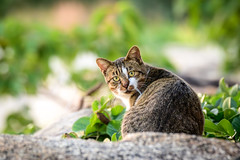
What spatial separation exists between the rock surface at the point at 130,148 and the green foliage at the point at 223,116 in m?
0.27

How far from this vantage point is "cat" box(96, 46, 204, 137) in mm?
1567

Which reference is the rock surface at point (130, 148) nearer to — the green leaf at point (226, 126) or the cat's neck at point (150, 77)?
the green leaf at point (226, 126)

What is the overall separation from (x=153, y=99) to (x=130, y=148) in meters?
0.36

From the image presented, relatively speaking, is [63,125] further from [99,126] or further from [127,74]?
[127,74]

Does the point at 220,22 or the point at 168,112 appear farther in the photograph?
the point at 220,22

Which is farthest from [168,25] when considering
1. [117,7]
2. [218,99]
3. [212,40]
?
[218,99]

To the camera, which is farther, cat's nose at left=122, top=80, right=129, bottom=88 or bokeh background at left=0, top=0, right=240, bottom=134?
bokeh background at left=0, top=0, right=240, bottom=134

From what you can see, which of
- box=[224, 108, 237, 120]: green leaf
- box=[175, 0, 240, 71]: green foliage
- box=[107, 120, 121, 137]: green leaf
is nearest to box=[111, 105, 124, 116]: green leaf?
box=[107, 120, 121, 137]: green leaf

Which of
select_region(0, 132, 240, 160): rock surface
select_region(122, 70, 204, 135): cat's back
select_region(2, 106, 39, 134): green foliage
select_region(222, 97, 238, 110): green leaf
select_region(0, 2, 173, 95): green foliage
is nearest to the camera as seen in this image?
select_region(0, 132, 240, 160): rock surface

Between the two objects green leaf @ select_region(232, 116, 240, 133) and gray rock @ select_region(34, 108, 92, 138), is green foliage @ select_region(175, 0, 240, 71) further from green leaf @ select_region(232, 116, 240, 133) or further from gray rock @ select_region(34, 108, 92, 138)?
green leaf @ select_region(232, 116, 240, 133)

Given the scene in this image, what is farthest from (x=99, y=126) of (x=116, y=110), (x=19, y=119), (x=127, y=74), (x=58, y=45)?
(x=19, y=119)

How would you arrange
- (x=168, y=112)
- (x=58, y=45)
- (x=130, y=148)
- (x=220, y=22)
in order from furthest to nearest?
(x=220, y=22) → (x=58, y=45) → (x=168, y=112) → (x=130, y=148)

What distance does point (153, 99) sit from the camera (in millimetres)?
1647

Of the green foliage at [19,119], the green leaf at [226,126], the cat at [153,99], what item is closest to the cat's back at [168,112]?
the cat at [153,99]
